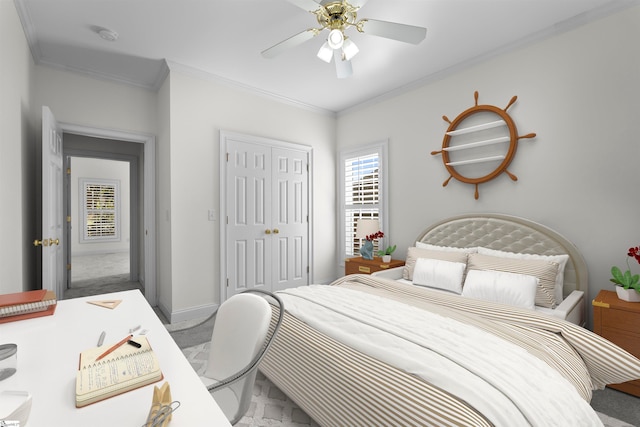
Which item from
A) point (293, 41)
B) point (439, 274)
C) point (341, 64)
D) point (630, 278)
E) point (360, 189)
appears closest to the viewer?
point (630, 278)

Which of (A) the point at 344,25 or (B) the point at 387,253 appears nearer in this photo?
(A) the point at 344,25

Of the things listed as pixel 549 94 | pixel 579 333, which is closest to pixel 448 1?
pixel 549 94

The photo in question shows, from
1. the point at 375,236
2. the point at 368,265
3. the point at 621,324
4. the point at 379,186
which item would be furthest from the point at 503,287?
the point at 379,186

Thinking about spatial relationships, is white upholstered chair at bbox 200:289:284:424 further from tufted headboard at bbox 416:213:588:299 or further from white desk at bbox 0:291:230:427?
tufted headboard at bbox 416:213:588:299

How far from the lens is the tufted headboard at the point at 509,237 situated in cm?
250

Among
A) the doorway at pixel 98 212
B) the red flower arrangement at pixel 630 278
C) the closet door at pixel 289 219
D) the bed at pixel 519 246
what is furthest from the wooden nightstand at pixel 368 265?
the doorway at pixel 98 212

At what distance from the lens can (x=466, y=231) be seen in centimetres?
314

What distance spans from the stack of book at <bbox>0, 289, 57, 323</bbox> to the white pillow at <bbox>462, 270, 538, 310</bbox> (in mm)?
2702

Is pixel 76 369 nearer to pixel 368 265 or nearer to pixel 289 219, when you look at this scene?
pixel 368 265

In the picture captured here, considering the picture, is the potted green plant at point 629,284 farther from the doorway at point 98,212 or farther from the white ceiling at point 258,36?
the doorway at point 98,212

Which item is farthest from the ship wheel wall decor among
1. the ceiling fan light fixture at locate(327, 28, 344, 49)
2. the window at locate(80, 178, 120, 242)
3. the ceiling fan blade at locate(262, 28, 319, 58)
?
the window at locate(80, 178, 120, 242)

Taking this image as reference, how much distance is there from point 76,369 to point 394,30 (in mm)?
2377

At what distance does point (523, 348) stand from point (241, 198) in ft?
10.3

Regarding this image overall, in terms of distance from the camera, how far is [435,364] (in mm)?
1311
